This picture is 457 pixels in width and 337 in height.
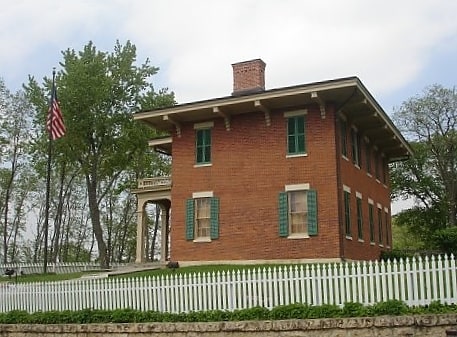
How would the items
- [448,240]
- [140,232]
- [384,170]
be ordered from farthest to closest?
[384,170]
[140,232]
[448,240]

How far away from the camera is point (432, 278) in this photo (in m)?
11.9

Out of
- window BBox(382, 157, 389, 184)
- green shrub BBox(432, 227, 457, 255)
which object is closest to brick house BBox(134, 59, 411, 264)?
green shrub BBox(432, 227, 457, 255)

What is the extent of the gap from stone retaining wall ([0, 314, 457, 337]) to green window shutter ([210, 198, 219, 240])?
858cm

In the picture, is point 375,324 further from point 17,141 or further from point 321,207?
point 17,141

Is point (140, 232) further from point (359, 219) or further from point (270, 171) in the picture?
point (359, 219)

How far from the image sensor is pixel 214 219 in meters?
23.0

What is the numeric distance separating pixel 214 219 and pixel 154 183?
7.42 meters

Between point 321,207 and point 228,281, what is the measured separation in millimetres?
8138

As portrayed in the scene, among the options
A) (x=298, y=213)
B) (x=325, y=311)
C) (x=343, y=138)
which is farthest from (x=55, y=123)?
(x=325, y=311)

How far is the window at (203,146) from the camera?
23.8m

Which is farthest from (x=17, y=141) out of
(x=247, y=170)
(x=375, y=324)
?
(x=375, y=324)

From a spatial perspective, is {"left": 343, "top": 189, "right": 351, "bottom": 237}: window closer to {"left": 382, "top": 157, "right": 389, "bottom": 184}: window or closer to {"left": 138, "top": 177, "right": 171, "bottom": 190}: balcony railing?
{"left": 382, "top": 157, "right": 389, "bottom": 184}: window

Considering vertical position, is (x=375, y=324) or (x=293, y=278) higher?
(x=293, y=278)

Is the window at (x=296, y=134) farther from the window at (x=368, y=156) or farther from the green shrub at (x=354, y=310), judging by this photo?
the green shrub at (x=354, y=310)
